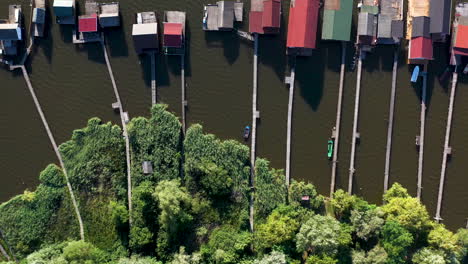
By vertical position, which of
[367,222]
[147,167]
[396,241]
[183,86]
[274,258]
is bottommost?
[274,258]

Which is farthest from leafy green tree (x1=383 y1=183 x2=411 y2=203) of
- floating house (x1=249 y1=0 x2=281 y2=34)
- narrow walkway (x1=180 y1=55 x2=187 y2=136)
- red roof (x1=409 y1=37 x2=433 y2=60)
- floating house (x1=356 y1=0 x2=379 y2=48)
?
narrow walkway (x1=180 y1=55 x2=187 y2=136)

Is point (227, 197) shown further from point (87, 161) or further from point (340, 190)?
point (87, 161)

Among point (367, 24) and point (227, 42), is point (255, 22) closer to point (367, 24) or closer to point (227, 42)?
point (227, 42)

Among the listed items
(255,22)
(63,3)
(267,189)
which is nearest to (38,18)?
(63,3)

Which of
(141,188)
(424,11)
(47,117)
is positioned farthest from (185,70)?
(424,11)

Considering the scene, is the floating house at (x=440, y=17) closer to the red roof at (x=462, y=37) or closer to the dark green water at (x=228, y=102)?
the red roof at (x=462, y=37)

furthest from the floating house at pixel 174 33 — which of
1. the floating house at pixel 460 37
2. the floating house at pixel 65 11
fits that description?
the floating house at pixel 460 37
